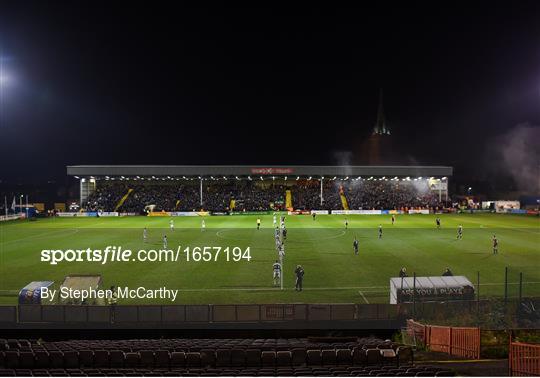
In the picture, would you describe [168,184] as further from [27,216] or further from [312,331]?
[312,331]

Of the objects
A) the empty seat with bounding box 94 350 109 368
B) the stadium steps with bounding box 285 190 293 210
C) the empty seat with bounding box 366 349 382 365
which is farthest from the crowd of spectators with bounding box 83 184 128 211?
the empty seat with bounding box 366 349 382 365

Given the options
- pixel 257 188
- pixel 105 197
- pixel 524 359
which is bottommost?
pixel 524 359

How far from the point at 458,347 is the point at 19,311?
50.2ft

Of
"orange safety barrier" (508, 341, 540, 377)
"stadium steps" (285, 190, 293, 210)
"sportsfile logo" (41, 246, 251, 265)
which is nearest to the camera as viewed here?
"orange safety barrier" (508, 341, 540, 377)

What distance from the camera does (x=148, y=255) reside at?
36.2 metres

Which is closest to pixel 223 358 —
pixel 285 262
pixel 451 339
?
pixel 451 339

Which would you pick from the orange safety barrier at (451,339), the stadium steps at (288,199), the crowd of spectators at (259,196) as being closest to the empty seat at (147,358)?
the orange safety barrier at (451,339)

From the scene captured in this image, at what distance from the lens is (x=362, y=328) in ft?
55.4

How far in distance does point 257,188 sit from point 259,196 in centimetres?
529

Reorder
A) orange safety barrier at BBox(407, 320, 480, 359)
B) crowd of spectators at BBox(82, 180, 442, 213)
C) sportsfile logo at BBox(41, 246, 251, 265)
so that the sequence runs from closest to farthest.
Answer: orange safety barrier at BBox(407, 320, 480, 359), sportsfile logo at BBox(41, 246, 251, 265), crowd of spectators at BBox(82, 180, 442, 213)

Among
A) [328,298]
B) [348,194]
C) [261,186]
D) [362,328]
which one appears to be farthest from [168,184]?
[362,328]

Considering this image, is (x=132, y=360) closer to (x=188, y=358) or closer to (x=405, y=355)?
(x=188, y=358)

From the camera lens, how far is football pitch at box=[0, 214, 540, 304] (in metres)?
24.7

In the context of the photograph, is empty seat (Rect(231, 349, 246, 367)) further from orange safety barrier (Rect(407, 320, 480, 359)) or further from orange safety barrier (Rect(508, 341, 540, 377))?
orange safety barrier (Rect(407, 320, 480, 359))
